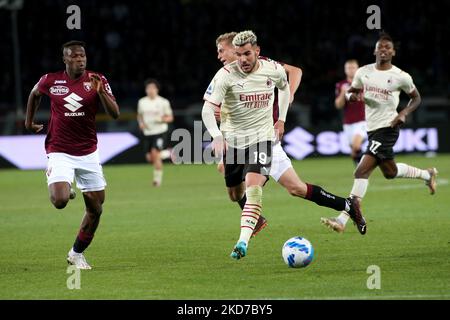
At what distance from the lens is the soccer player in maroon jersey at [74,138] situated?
31.7 feet

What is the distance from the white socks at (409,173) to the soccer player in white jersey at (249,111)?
327cm

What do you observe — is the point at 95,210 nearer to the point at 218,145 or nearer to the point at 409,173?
the point at 218,145

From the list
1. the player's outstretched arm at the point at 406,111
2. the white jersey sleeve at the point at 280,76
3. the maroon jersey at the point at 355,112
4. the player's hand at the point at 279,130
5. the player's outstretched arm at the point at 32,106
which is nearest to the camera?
the player's outstretched arm at the point at 32,106

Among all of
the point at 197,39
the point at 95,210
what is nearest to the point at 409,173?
the point at 95,210

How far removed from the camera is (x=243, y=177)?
Answer: 35.0 feet

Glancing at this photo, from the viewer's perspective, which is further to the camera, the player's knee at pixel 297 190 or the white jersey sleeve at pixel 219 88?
the player's knee at pixel 297 190

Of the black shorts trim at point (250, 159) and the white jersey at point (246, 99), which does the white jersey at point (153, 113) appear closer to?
the black shorts trim at point (250, 159)

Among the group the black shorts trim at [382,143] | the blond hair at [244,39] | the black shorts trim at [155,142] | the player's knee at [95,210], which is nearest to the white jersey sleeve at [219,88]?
the blond hair at [244,39]

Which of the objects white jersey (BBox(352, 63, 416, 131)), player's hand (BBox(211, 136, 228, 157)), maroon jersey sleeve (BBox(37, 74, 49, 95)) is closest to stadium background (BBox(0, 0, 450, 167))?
white jersey (BBox(352, 63, 416, 131))

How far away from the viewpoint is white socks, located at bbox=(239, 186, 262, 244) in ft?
31.9

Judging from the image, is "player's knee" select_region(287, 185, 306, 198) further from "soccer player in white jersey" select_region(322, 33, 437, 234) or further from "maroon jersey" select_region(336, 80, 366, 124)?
"maroon jersey" select_region(336, 80, 366, 124)

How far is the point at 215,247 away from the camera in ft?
36.7
